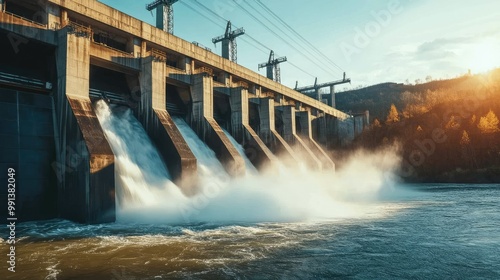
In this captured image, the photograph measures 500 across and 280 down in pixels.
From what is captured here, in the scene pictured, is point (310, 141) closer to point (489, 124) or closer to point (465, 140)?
point (465, 140)

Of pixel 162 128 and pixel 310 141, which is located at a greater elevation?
pixel 162 128

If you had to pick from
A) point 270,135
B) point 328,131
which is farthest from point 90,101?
point 328,131

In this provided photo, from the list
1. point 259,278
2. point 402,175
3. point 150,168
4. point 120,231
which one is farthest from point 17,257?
point 402,175

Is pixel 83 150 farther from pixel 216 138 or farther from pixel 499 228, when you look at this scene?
pixel 499 228

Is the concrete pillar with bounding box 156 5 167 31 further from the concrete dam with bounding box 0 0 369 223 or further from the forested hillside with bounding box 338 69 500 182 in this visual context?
the forested hillside with bounding box 338 69 500 182

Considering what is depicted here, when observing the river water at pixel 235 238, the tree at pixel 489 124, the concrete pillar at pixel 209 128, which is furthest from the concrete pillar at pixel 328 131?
the river water at pixel 235 238

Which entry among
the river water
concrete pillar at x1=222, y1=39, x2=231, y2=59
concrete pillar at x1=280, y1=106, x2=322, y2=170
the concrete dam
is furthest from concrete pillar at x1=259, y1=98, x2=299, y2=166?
the river water

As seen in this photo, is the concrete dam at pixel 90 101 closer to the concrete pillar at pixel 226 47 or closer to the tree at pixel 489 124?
the concrete pillar at pixel 226 47
